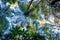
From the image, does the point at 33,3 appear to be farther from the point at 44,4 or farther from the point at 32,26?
the point at 32,26

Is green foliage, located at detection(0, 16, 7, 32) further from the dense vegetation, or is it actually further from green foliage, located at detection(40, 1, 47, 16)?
green foliage, located at detection(40, 1, 47, 16)

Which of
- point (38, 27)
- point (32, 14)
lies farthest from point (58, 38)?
point (32, 14)

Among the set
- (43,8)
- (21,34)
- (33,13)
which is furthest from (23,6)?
(21,34)

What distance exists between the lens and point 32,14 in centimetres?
269

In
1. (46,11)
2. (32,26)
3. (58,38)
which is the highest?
(46,11)

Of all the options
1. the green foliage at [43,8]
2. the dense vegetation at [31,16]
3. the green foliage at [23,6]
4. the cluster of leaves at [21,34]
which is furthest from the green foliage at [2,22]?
the green foliage at [43,8]

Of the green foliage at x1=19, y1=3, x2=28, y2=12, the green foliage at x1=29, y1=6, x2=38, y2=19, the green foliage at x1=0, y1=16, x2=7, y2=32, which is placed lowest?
the green foliage at x1=0, y1=16, x2=7, y2=32

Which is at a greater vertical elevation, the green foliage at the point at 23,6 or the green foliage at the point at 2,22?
the green foliage at the point at 23,6

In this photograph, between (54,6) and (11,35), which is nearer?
(11,35)

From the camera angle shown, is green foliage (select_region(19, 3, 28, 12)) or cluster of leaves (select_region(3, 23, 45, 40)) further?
green foliage (select_region(19, 3, 28, 12))

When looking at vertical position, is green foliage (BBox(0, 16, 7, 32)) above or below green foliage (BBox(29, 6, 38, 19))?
below

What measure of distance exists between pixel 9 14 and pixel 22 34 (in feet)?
1.12

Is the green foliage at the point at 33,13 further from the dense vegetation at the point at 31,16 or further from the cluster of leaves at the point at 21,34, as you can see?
the cluster of leaves at the point at 21,34

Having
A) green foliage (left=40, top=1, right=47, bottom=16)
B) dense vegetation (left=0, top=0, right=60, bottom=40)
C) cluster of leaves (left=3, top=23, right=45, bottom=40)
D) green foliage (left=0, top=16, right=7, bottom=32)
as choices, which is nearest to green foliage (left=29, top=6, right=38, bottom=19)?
dense vegetation (left=0, top=0, right=60, bottom=40)
